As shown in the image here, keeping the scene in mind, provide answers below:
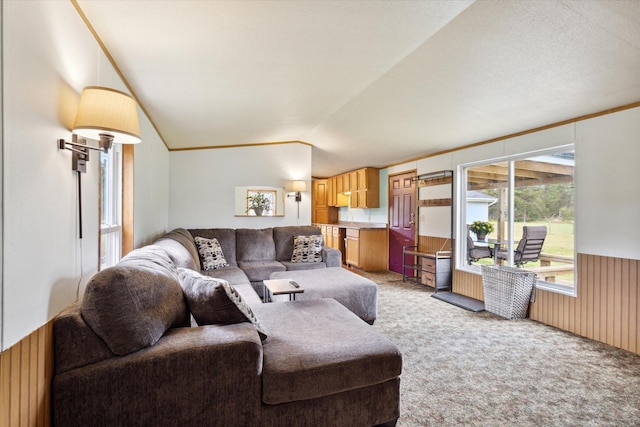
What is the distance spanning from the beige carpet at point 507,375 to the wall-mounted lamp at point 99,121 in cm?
219

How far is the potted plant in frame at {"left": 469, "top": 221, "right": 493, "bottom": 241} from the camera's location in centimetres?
436

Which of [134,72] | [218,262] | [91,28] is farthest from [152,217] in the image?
[91,28]

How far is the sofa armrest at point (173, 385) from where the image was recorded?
1.29m

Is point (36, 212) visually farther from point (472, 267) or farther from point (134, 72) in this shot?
point (472, 267)

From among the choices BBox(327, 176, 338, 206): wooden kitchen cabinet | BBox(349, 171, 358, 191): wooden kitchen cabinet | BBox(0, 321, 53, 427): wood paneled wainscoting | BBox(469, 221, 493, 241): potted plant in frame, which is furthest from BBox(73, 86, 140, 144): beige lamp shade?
BBox(327, 176, 338, 206): wooden kitchen cabinet

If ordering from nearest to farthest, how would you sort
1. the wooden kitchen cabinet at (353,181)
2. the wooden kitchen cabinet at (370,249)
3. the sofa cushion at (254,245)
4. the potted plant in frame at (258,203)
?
the sofa cushion at (254,245) → the potted plant in frame at (258,203) → the wooden kitchen cabinet at (370,249) → the wooden kitchen cabinet at (353,181)

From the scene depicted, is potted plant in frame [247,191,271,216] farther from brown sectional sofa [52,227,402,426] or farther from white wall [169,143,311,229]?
brown sectional sofa [52,227,402,426]

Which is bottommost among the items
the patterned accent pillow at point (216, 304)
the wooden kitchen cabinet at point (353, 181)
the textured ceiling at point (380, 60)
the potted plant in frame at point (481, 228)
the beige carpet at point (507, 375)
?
the beige carpet at point (507, 375)

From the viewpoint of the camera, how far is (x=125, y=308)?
1.36 meters

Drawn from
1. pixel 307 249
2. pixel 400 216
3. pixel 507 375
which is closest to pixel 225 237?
pixel 307 249

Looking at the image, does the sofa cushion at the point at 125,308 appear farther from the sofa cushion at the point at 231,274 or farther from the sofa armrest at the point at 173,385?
the sofa cushion at the point at 231,274

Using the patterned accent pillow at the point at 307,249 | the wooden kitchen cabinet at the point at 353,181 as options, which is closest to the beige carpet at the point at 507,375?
the patterned accent pillow at the point at 307,249

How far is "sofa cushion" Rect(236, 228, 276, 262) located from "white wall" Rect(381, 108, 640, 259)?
12.6 feet

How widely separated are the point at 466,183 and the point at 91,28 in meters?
4.62
